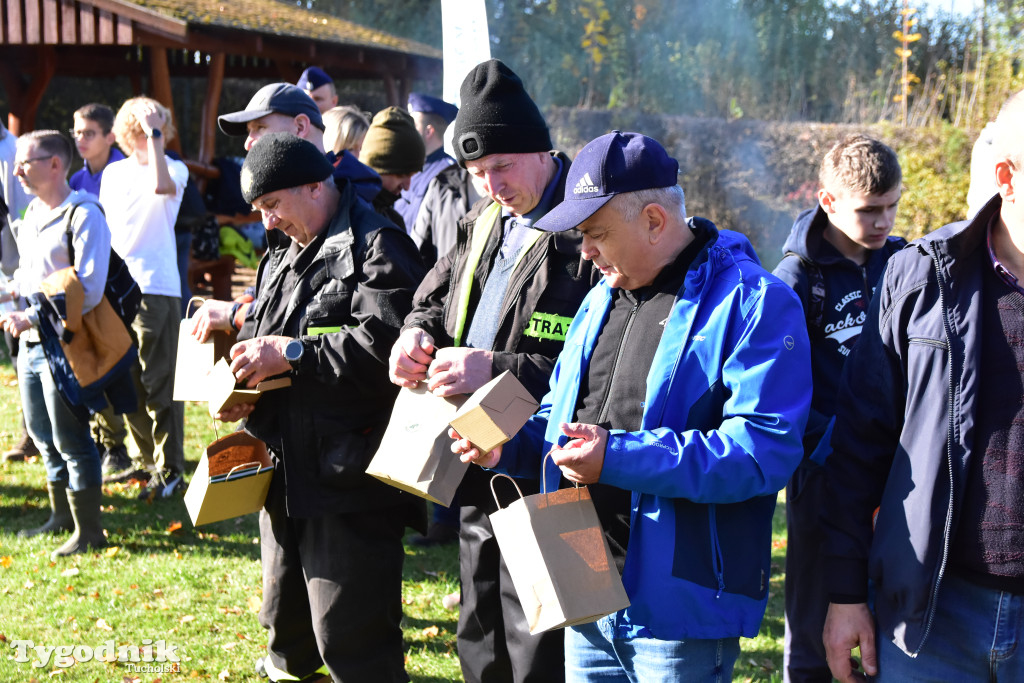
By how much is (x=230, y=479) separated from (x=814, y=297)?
221 centimetres

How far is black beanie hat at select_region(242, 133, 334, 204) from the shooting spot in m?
3.18

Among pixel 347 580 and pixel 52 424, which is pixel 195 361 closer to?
pixel 347 580

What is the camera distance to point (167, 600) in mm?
4691

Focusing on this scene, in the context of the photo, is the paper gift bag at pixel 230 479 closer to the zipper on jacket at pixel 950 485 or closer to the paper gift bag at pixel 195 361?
the paper gift bag at pixel 195 361

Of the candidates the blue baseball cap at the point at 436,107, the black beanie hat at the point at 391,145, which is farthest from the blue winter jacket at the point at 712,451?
the blue baseball cap at the point at 436,107

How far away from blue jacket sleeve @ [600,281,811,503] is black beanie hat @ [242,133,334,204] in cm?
173

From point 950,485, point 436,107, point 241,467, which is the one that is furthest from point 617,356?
point 436,107

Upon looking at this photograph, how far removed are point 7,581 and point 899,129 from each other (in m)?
12.3

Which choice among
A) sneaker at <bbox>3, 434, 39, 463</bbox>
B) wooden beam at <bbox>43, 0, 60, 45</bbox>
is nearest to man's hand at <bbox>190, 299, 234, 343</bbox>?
sneaker at <bbox>3, 434, 39, 463</bbox>

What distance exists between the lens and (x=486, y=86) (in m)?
2.96

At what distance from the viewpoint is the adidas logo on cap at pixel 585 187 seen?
2158 mm

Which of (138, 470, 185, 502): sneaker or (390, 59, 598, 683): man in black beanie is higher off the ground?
(390, 59, 598, 683): man in black beanie

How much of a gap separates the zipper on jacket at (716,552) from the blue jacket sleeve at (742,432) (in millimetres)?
85

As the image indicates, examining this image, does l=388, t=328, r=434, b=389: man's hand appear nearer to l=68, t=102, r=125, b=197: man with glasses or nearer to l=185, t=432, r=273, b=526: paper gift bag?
l=185, t=432, r=273, b=526: paper gift bag
